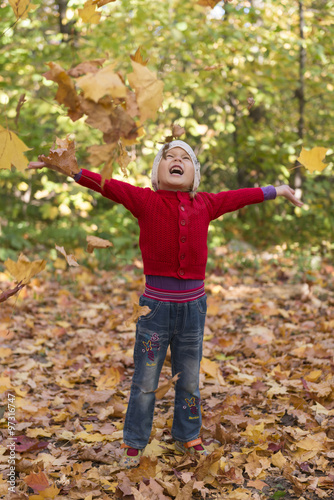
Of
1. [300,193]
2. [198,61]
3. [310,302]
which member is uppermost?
[198,61]

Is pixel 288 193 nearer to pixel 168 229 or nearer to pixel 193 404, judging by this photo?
pixel 168 229

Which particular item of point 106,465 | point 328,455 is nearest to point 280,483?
point 328,455

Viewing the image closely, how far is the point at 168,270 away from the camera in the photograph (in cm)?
225

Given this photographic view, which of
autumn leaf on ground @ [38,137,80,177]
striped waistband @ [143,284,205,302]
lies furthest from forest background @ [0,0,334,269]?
autumn leaf on ground @ [38,137,80,177]

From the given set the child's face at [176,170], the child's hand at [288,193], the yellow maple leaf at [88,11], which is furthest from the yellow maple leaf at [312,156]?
the yellow maple leaf at [88,11]

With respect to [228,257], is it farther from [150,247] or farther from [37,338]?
[150,247]

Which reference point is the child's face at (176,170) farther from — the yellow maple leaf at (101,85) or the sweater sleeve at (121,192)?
the yellow maple leaf at (101,85)

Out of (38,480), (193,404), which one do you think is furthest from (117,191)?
(38,480)

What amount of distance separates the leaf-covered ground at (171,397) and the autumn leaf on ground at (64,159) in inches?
53.8

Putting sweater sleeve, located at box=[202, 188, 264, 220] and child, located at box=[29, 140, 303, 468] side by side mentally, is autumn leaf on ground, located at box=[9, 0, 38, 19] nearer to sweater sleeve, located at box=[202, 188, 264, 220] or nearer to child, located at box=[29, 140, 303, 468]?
child, located at box=[29, 140, 303, 468]

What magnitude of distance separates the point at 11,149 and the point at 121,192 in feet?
2.06

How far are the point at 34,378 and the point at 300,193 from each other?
5026 mm

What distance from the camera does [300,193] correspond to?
23.0 feet

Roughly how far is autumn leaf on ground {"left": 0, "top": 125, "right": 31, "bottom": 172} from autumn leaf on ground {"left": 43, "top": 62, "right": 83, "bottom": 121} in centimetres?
27
